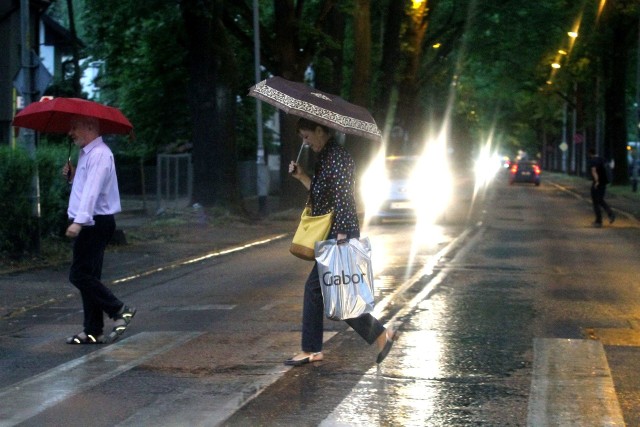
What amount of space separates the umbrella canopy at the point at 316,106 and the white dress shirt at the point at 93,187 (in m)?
1.54

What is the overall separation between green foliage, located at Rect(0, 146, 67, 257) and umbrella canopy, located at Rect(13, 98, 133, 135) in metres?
5.42

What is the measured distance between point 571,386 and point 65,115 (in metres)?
4.83

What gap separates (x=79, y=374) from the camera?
27.3ft

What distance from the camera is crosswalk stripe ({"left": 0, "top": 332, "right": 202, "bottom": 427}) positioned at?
284 inches

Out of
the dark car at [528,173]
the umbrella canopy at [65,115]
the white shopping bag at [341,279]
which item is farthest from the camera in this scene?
→ the dark car at [528,173]

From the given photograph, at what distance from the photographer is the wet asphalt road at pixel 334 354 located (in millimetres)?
7105

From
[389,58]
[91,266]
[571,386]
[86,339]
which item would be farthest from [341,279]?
[389,58]

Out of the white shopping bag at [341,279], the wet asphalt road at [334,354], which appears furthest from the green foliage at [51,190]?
the white shopping bag at [341,279]

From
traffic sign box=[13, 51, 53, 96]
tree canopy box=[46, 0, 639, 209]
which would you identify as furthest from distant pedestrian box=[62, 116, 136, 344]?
tree canopy box=[46, 0, 639, 209]

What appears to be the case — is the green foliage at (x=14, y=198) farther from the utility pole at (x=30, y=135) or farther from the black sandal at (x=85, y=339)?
the black sandal at (x=85, y=339)

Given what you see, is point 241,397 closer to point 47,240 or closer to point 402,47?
point 47,240

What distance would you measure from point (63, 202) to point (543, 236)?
10.6 m

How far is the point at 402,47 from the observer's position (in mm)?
42438

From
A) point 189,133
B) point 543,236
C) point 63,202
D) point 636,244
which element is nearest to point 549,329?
point 63,202
